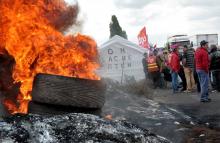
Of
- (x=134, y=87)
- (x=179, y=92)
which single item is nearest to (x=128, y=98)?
(x=134, y=87)

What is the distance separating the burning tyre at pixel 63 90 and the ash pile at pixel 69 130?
4.91ft

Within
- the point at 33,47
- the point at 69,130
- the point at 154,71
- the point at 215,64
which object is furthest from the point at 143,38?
the point at 69,130

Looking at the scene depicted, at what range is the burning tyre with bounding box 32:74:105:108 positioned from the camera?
360 inches

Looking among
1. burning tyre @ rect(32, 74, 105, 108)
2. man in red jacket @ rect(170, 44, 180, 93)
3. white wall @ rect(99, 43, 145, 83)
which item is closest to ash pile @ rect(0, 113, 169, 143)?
burning tyre @ rect(32, 74, 105, 108)

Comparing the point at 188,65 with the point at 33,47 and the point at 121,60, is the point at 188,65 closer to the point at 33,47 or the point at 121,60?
the point at 121,60

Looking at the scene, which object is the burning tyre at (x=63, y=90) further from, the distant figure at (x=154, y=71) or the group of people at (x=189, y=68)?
the distant figure at (x=154, y=71)

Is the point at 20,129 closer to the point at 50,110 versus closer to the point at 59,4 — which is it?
the point at 50,110

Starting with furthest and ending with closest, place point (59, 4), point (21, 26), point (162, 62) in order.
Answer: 1. point (162, 62)
2. point (59, 4)
3. point (21, 26)

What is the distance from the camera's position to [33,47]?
32.6ft

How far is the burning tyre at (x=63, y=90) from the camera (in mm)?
9156

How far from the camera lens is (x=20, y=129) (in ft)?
22.6

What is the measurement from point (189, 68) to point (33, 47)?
11.6 metres

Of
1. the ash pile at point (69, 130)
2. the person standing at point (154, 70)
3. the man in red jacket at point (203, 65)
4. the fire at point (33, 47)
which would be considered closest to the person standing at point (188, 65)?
the person standing at point (154, 70)

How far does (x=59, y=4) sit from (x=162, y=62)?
42.9ft
